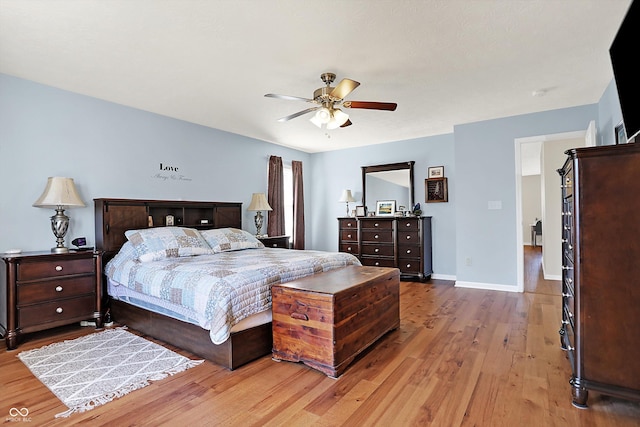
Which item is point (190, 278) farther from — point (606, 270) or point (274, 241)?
point (274, 241)

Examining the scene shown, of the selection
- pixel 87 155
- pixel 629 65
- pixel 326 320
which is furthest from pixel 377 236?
→ pixel 87 155

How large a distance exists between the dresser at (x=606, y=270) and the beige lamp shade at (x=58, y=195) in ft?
13.3

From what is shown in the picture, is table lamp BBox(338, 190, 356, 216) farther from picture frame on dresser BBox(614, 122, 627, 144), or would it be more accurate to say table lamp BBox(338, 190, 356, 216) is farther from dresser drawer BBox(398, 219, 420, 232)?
picture frame on dresser BBox(614, 122, 627, 144)

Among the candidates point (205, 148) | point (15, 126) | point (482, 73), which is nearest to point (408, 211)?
point (482, 73)

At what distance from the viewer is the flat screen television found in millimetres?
1934

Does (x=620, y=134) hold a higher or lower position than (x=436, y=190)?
higher

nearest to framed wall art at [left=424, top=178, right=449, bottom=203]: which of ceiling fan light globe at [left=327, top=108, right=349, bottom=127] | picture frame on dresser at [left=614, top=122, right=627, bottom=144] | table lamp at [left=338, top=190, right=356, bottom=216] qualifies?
table lamp at [left=338, top=190, right=356, bottom=216]

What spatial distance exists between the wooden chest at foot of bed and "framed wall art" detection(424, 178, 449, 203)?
10.6 feet

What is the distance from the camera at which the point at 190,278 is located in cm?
256

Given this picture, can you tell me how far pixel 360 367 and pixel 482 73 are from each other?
9.31 ft

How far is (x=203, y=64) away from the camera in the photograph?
2.94 metres

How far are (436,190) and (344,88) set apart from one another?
11.0 ft

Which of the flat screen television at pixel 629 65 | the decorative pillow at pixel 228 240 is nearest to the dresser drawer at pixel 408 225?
the decorative pillow at pixel 228 240

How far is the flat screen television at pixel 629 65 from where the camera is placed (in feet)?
6.34
